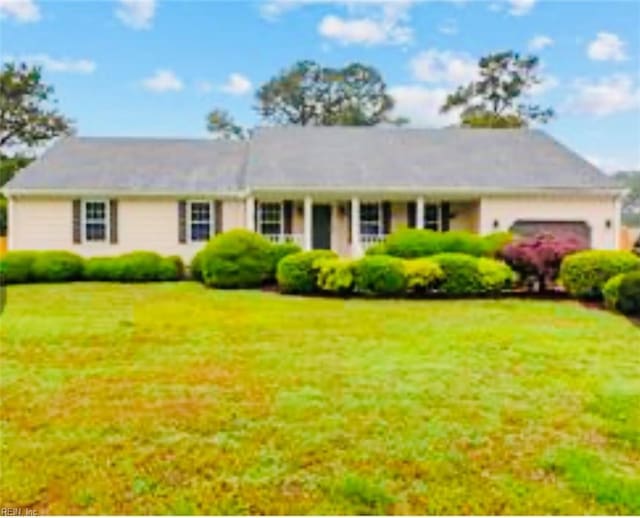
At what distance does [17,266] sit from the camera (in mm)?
18844

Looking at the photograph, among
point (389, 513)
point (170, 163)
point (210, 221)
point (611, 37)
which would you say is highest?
point (611, 37)

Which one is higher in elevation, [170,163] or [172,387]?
[170,163]

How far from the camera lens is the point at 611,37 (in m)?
15.1

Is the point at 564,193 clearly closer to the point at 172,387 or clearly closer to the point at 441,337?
the point at 441,337

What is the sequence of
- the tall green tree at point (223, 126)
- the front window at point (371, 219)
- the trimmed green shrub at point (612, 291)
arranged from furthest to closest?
the tall green tree at point (223, 126) < the front window at point (371, 219) < the trimmed green shrub at point (612, 291)

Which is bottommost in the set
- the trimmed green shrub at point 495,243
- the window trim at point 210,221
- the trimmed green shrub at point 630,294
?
the trimmed green shrub at point 630,294

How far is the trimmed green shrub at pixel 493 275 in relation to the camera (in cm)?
1552

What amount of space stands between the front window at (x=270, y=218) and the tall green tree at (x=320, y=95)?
2326 centimetres

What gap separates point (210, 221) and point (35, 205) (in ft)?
17.0

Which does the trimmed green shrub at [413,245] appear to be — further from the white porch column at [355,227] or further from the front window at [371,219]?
the front window at [371,219]

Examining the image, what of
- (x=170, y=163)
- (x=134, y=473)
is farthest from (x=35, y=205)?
(x=134, y=473)

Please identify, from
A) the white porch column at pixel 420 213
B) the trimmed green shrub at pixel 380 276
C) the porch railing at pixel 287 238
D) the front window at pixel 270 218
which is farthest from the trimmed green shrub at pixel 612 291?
the front window at pixel 270 218

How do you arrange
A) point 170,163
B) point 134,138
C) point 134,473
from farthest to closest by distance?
1. point 134,138
2. point 170,163
3. point 134,473

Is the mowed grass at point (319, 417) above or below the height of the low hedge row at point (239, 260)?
below
